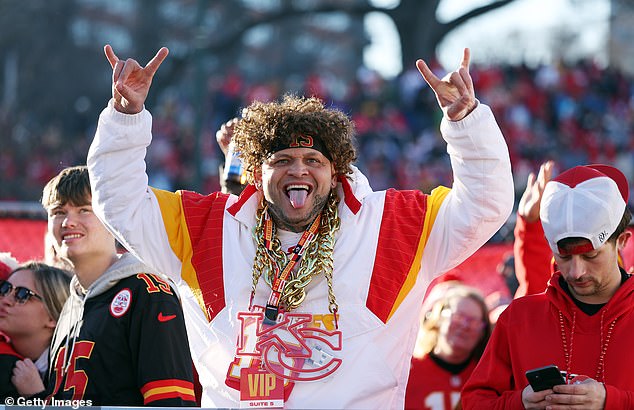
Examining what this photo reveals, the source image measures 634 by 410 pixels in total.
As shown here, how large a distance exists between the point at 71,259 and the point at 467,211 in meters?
1.65

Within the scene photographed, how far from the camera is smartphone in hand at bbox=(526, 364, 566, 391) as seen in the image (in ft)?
10.8

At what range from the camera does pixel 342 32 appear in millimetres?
57906

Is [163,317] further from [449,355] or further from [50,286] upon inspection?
[449,355]

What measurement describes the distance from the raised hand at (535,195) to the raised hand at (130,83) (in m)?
1.57

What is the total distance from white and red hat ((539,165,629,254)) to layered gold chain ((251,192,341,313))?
2.53ft

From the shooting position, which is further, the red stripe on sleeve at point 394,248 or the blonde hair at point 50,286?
the blonde hair at point 50,286

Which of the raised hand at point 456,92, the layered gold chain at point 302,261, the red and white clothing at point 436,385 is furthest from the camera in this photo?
the red and white clothing at point 436,385

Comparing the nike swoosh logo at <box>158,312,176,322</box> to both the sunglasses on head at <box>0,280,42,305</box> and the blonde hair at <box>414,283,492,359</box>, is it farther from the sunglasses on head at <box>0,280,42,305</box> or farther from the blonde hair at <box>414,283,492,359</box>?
the blonde hair at <box>414,283,492,359</box>

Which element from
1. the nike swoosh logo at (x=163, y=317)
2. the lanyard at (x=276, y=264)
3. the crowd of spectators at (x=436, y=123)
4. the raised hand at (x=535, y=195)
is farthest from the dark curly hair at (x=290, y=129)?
the crowd of spectators at (x=436, y=123)

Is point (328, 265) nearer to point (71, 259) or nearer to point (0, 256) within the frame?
point (71, 259)

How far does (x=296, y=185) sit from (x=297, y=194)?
0.04m

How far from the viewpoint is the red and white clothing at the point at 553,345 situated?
136 inches
